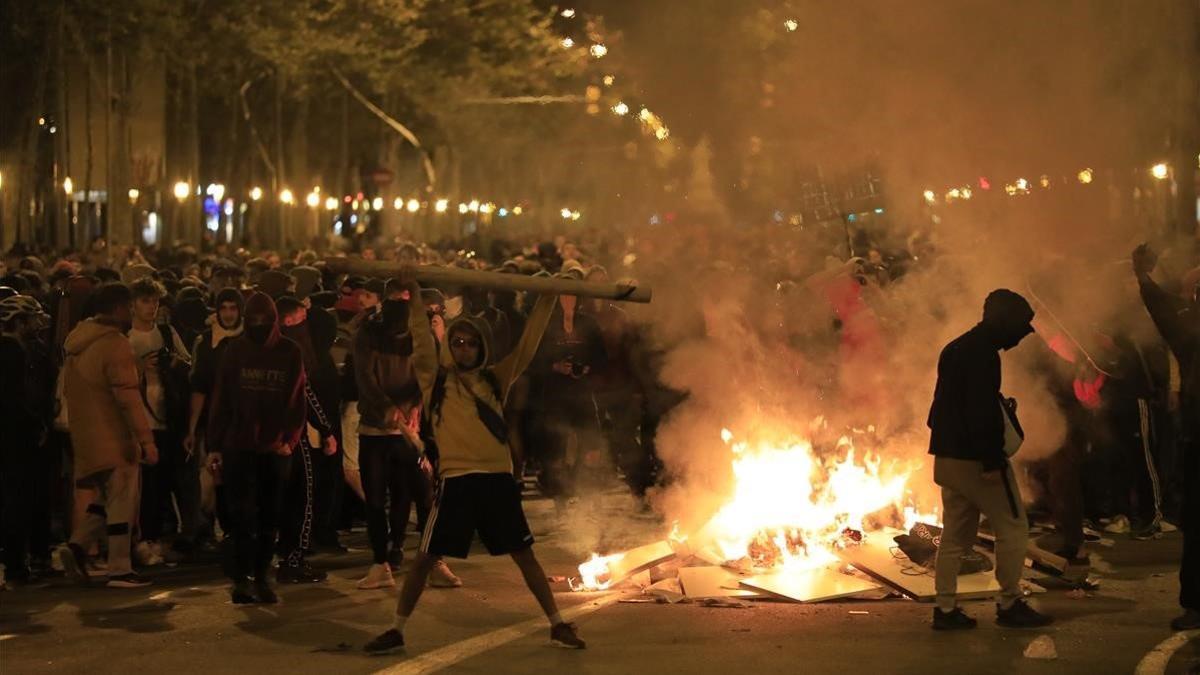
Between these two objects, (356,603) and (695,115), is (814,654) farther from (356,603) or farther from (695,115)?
(695,115)

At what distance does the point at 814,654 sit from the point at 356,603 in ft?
9.97

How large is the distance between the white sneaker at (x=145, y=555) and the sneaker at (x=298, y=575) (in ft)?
4.04

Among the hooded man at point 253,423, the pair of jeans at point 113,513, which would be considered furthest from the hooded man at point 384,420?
the pair of jeans at point 113,513

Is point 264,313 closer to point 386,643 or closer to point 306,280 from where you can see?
point 386,643

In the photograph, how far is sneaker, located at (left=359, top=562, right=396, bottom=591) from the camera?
9922mm

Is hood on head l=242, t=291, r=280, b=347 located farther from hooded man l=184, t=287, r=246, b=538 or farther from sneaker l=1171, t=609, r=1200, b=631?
sneaker l=1171, t=609, r=1200, b=631

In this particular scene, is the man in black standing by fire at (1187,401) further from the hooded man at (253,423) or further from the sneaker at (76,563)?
the sneaker at (76,563)

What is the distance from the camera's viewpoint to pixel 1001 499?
8.44 meters

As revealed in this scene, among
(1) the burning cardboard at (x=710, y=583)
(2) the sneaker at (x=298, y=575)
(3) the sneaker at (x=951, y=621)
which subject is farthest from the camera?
(2) the sneaker at (x=298, y=575)

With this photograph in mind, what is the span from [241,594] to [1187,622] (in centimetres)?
539

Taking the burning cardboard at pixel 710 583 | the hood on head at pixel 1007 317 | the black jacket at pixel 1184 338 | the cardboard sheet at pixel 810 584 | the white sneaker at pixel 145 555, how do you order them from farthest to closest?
the white sneaker at pixel 145 555 < the burning cardboard at pixel 710 583 < the cardboard sheet at pixel 810 584 < the black jacket at pixel 1184 338 < the hood on head at pixel 1007 317

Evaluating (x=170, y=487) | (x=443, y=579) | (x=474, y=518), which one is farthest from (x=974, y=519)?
(x=170, y=487)

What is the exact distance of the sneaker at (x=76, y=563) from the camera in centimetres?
1013

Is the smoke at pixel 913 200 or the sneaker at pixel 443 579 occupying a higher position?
the smoke at pixel 913 200
